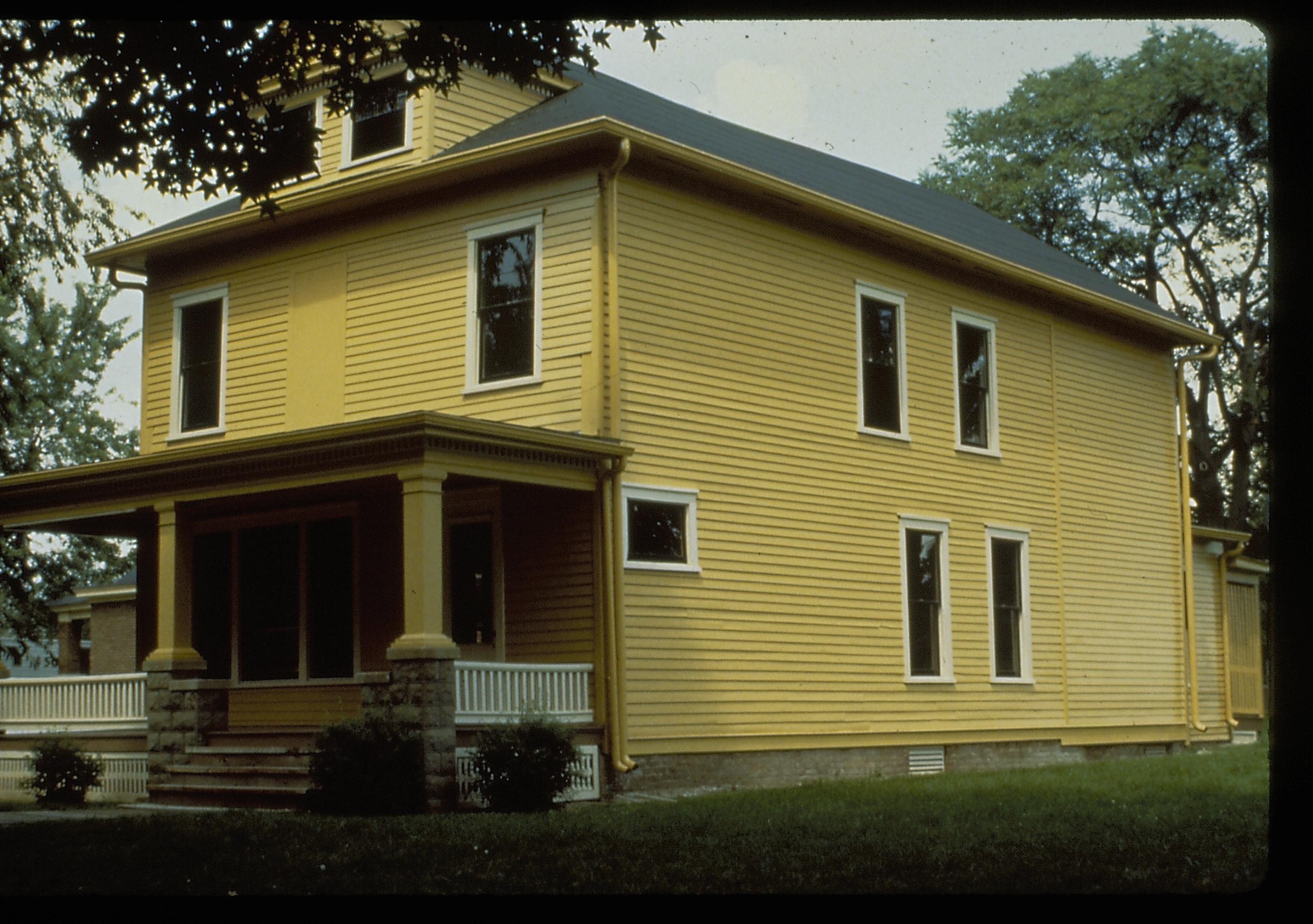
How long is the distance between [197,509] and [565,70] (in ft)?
26.7

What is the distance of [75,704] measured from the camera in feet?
59.3

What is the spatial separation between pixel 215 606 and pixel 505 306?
5.53 meters

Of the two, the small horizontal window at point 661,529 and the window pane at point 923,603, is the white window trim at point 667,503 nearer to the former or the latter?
the small horizontal window at point 661,529

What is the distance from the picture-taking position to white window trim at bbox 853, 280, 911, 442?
65.7ft

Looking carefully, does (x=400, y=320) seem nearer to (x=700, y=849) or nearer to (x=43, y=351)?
(x=700, y=849)

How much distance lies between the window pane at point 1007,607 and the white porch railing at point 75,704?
35.9 ft

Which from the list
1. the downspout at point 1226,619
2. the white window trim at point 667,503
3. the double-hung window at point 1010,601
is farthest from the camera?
the downspout at point 1226,619

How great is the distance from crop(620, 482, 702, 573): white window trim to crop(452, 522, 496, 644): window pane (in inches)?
64.1

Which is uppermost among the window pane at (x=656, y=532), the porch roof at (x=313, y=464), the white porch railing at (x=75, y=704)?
the porch roof at (x=313, y=464)

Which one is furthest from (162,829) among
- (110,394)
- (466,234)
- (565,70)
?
(110,394)

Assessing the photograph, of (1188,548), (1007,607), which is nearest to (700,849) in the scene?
(1007,607)

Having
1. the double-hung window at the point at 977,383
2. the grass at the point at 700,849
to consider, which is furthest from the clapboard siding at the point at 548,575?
the double-hung window at the point at 977,383

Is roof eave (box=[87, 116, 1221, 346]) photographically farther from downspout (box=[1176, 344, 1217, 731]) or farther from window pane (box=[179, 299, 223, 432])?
downspout (box=[1176, 344, 1217, 731])

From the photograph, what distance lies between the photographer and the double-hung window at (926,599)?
798 inches
